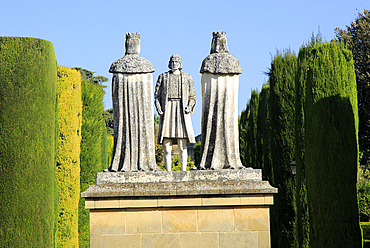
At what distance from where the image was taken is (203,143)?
955 centimetres

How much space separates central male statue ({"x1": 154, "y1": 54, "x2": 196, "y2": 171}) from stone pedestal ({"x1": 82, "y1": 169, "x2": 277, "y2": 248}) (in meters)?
1.02

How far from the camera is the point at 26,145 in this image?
8.75 meters

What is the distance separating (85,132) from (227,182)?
9115mm

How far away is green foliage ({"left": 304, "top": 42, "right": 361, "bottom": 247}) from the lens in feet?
32.7

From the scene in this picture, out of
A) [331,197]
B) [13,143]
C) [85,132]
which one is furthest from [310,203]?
[85,132]

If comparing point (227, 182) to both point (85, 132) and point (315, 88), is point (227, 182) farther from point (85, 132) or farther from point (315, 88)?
point (85, 132)

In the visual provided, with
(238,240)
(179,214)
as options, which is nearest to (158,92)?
(179,214)

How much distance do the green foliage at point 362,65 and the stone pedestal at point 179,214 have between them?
13269 mm

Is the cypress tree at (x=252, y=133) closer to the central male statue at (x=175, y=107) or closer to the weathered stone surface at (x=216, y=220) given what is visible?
the central male statue at (x=175, y=107)

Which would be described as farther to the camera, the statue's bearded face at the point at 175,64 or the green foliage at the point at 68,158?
the green foliage at the point at 68,158

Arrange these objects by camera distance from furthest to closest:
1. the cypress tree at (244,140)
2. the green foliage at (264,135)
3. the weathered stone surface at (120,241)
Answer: the cypress tree at (244,140)
the green foliage at (264,135)
the weathered stone surface at (120,241)

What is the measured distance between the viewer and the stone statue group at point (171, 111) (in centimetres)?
941

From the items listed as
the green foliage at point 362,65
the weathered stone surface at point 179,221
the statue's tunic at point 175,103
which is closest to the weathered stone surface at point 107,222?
the weathered stone surface at point 179,221

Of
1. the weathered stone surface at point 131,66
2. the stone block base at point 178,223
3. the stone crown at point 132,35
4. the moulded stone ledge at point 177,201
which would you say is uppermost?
the stone crown at point 132,35
